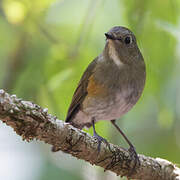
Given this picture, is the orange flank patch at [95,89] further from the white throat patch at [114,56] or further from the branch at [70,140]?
the branch at [70,140]

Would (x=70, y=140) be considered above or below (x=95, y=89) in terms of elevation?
below

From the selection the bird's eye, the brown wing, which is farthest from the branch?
the bird's eye

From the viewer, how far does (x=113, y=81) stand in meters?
4.07

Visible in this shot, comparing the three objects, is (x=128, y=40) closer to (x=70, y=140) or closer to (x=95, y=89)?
(x=95, y=89)

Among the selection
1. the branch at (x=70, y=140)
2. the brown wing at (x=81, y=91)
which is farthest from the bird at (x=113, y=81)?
the branch at (x=70, y=140)

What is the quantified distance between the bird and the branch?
610mm

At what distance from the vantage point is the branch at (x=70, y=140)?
88.1 inches

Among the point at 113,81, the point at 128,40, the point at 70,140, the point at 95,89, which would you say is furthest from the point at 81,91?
the point at 70,140

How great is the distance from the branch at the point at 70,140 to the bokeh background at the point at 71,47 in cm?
39

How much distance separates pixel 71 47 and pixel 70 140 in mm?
Result: 1093

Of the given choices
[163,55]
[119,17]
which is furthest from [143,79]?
[163,55]

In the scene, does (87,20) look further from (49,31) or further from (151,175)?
(151,175)

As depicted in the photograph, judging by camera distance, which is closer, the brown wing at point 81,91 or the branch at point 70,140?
the branch at point 70,140

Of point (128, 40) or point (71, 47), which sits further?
point (128, 40)
